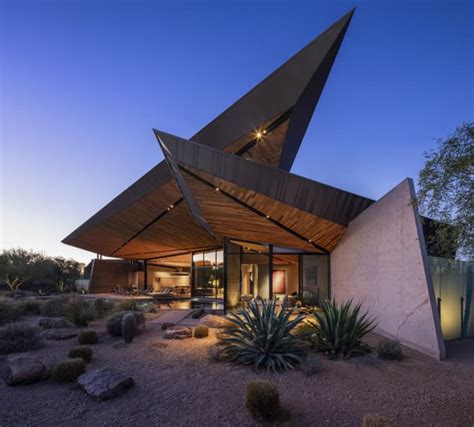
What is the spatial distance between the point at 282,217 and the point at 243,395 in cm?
692

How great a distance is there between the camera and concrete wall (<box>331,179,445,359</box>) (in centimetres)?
699

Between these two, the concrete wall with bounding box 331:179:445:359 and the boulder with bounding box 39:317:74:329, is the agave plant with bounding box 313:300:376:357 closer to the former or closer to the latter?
the concrete wall with bounding box 331:179:445:359

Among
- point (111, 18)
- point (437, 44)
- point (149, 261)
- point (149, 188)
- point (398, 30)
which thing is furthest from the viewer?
point (149, 261)

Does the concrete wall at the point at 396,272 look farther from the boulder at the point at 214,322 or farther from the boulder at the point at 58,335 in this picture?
the boulder at the point at 58,335

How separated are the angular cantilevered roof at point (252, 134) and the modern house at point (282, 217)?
5cm

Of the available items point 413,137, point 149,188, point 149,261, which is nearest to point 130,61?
point 149,188

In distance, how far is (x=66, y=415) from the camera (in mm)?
4070

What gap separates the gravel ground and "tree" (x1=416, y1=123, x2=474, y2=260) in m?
2.19

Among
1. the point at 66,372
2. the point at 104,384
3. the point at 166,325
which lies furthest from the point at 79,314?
the point at 104,384

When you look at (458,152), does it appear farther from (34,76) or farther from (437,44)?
(34,76)

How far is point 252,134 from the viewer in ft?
43.9

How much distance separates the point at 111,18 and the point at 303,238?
1048 centimetres

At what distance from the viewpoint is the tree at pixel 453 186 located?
382cm

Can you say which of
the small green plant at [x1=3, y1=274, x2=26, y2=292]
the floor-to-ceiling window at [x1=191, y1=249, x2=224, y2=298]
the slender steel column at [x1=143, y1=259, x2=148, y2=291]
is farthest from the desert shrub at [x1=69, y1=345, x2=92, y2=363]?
the small green plant at [x1=3, y1=274, x2=26, y2=292]
